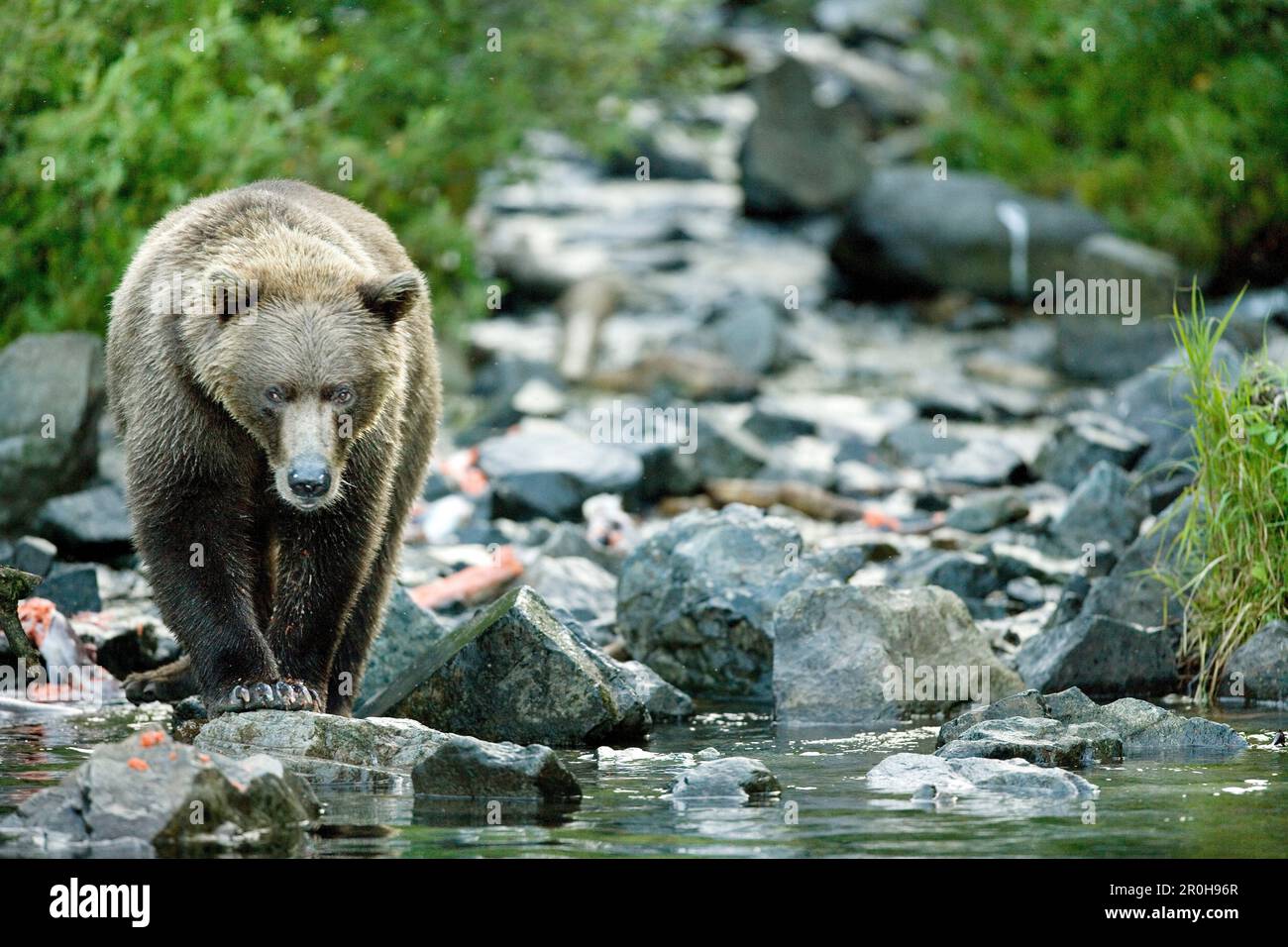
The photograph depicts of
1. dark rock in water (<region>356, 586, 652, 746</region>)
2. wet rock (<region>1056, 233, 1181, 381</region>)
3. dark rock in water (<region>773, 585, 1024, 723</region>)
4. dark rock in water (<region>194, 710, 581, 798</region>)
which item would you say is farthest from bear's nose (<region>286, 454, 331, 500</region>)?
wet rock (<region>1056, 233, 1181, 381</region>)

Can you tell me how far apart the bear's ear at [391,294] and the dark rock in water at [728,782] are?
199 cm

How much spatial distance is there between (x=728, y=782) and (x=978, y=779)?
82cm

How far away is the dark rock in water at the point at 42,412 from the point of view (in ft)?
33.6

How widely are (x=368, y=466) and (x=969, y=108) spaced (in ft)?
61.4

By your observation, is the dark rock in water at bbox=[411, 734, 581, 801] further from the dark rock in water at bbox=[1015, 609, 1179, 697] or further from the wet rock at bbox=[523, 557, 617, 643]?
the wet rock at bbox=[523, 557, 617, 643]

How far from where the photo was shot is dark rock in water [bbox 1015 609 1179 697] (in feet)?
26.2

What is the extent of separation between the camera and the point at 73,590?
29.8ft

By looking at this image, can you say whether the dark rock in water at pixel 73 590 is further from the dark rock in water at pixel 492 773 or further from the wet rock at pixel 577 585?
the dark rock in water at pixel 492 773

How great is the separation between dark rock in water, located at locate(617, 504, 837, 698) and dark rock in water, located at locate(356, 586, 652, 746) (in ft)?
4.50

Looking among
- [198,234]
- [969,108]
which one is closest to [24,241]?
[198,234]

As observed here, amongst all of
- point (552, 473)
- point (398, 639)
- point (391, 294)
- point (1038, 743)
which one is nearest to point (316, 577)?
point (391, 294)

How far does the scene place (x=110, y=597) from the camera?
964 cm
